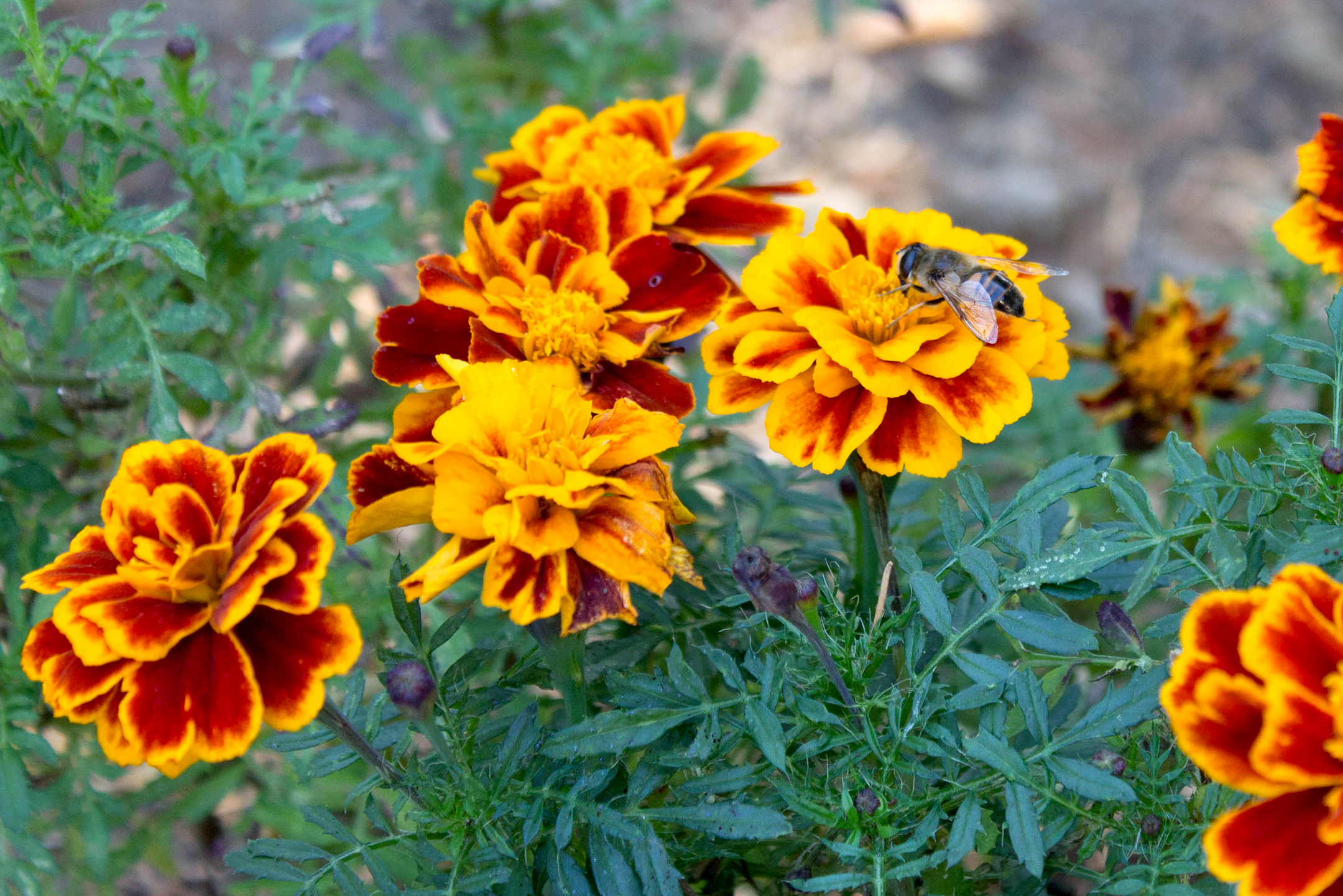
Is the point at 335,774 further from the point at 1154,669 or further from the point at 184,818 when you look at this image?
the point at 1154,669

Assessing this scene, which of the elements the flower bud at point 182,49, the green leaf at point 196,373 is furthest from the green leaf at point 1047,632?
the flower bud at point 182,49

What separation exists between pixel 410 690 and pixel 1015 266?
0.71m

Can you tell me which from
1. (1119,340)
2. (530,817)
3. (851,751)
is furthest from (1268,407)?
(530,817)

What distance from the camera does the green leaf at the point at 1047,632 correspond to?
966mm

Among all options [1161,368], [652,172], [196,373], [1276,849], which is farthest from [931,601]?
[1161,368]

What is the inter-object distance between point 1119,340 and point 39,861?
1848 millimetres

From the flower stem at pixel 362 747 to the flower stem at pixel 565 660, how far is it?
16 centimetres

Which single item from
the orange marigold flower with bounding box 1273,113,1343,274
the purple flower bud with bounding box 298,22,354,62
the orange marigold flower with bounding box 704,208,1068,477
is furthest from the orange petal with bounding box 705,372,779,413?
the purple flower bud with bounding box 298,22,354,62

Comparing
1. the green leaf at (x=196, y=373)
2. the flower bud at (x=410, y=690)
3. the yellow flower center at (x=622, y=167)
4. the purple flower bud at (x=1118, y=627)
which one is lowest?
the green leaf at (x=196, y=373)

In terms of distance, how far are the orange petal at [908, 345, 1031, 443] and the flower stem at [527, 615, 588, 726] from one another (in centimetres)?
39

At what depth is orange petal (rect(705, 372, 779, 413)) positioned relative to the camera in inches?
42.4

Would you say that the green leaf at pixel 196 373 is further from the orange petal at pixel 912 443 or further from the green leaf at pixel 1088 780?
the green leaf at pixel 1088 780

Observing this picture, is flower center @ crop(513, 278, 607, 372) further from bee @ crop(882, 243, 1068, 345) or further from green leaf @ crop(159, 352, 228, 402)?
green leaf @ crop(159, 352, 228, 402)

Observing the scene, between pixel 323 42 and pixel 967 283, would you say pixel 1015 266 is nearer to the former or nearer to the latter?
pixel 967 283
